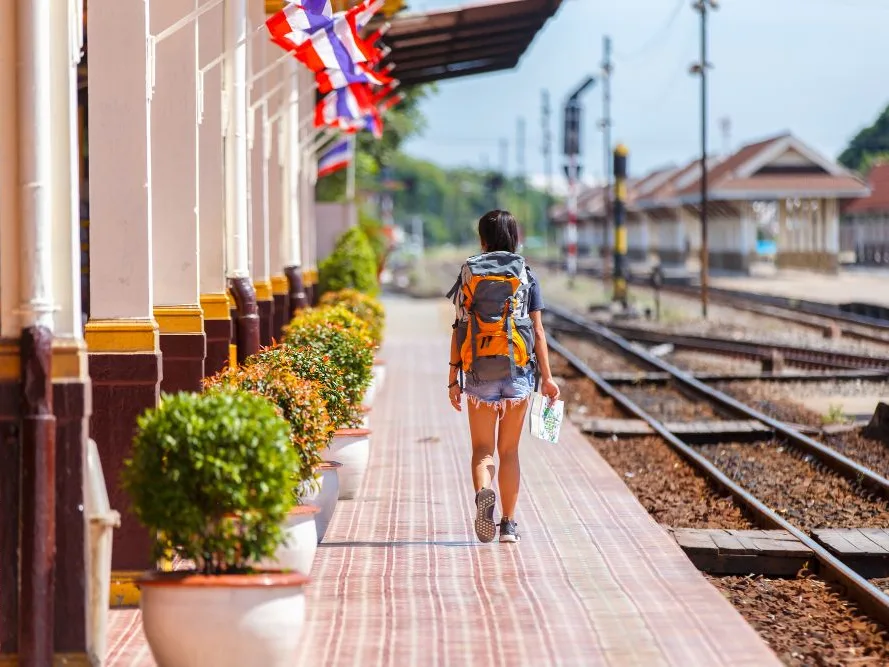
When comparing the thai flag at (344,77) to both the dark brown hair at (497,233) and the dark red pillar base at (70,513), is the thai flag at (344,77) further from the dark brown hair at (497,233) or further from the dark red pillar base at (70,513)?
the dark red pillar base at (70,513)

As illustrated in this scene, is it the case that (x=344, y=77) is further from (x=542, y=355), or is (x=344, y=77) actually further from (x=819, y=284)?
(x=819, y=284)

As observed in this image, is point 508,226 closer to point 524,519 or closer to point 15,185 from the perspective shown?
point 524,519

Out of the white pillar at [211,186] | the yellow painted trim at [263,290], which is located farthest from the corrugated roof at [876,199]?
the white pillar at [211,186]

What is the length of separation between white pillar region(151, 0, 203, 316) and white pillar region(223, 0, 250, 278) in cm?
258

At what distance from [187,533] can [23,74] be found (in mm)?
1809

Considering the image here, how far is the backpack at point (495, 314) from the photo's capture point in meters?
8.77

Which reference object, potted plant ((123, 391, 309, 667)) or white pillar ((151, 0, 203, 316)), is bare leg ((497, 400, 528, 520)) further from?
potted plant ((123, 391, 309, 667))

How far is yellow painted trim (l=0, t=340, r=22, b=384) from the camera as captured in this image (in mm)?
6223

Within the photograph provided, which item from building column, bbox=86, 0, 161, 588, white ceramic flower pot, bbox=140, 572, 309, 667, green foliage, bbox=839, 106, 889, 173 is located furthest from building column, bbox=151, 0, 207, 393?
green foliage, bbox=839, 106, 889, 173

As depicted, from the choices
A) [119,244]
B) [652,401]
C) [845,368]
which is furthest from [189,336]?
[845,368]

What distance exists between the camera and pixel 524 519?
10320 millimetres

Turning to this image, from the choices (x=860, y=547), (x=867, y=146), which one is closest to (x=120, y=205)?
(x=860, y=547)

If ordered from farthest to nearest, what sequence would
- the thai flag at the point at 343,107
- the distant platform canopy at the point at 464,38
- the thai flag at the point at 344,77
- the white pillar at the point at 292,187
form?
the distant platform canopy at the point at 464,38, the white pillar at the point at 292,187, the thai flag at the point at 343,107, the thai flag at the point at 344,77

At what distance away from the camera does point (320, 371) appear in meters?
9.88
